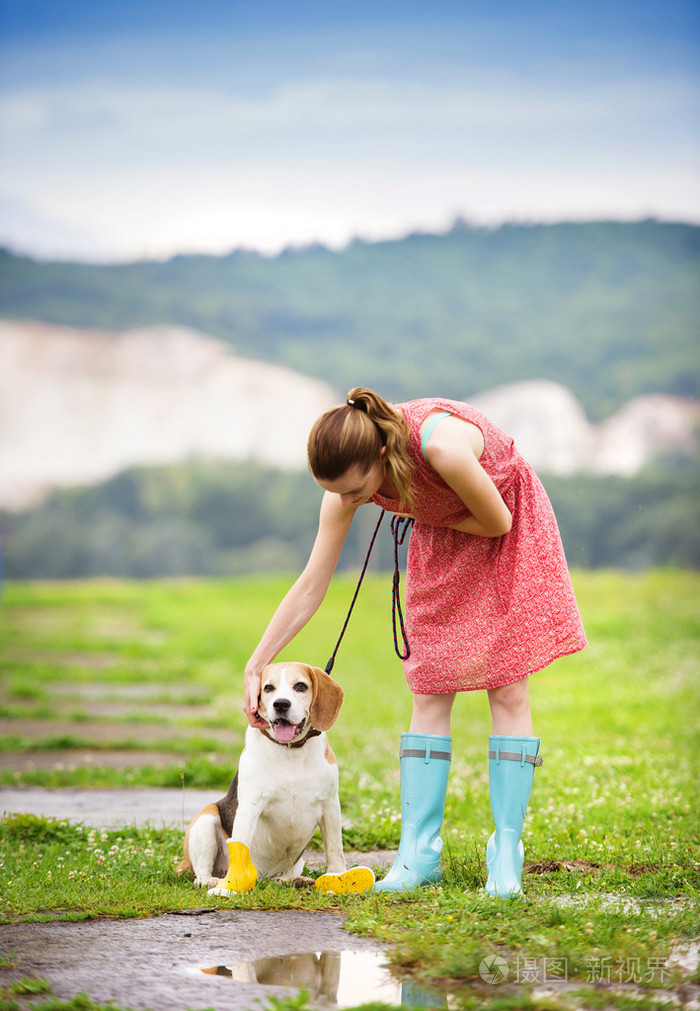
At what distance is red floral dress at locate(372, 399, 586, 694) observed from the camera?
12.7 feet

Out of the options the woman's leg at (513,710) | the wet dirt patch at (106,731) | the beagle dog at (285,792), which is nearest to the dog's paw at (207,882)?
the beagle dog at (285,792)

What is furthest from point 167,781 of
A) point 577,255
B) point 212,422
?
point 577,255

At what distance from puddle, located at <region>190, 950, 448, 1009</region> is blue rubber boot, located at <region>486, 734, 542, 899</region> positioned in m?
0.80

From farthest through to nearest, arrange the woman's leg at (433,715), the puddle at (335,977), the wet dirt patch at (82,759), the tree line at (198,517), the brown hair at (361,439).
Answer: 1. the tree line at (198,517)
2. the wet dirt patch at (82,759)
3. the woman's leg at (433,715)
4. the brown hair at (361,439)
5. the puddle at (335,977)

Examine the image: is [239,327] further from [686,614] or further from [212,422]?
[686,614]

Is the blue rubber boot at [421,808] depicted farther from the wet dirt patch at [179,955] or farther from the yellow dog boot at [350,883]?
the wet dirt patch at [179,955]

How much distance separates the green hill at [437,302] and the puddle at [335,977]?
52246 millimetres

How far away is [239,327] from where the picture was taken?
2633 inches

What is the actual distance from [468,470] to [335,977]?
1537 millimetres

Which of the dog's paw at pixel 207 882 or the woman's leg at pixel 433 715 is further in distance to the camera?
the woman's leg at pixel 433 715

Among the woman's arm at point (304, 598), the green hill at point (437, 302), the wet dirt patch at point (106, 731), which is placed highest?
the green hill at point (437, 302)

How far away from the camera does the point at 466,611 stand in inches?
156

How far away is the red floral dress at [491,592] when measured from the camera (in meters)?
3.86

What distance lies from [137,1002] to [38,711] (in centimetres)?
782
